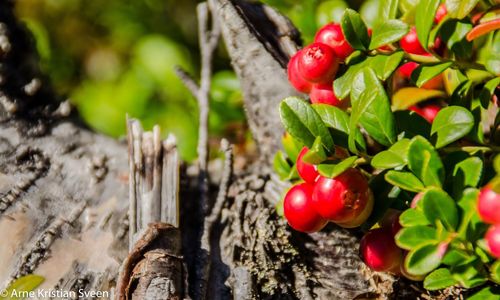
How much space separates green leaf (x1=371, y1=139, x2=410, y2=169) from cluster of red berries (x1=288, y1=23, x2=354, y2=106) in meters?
0.20

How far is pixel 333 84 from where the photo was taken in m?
1.05

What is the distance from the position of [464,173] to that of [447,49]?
321mm

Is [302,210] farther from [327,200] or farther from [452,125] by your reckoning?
[452,125]

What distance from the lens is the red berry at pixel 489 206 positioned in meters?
0.79

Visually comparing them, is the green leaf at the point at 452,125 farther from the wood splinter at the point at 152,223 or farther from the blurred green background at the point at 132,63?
the blurred green background at the point at 132,63

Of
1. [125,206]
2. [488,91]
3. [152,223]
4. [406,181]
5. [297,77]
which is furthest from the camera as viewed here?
[125,206]

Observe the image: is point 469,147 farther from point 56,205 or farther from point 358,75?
point 56,205

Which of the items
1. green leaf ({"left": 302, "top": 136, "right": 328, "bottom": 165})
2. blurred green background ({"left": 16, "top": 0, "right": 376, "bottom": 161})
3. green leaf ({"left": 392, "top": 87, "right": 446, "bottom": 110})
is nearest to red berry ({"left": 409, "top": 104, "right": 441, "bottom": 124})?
green leaf ({"left": 392, "top": 87, "right": 446, "bottom": 110})

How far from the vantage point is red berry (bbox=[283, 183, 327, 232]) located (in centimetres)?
102

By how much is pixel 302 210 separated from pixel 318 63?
0.81ft

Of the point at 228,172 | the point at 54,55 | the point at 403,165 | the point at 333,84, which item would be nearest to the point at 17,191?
the point at 228,172

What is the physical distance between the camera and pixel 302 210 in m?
1.02

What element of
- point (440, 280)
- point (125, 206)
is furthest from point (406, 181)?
point (125, 206)

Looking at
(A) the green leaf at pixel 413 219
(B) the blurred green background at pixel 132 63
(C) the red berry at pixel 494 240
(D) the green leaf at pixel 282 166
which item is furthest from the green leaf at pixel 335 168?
(B) the blurred green background at pixel 132 63
